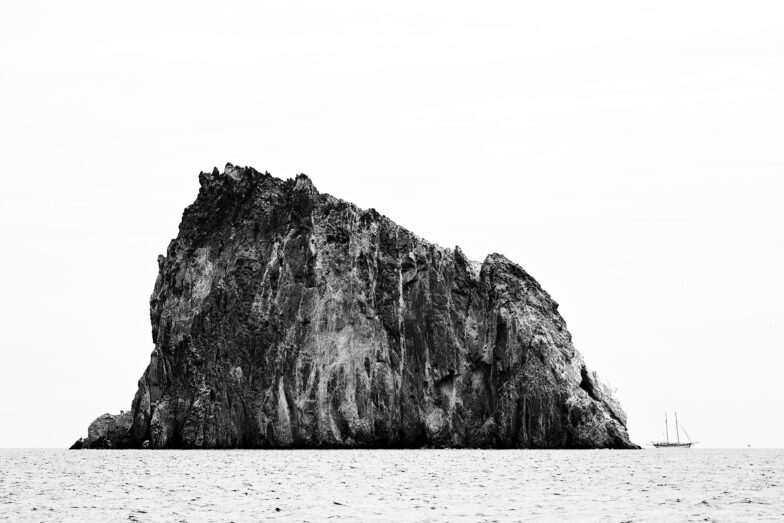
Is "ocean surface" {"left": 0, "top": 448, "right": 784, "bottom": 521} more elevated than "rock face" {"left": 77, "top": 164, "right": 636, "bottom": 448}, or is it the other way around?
"rock face" {"left": 77, "top": 164, "right": 636, "bottom": 448}

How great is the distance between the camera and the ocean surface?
44656mm

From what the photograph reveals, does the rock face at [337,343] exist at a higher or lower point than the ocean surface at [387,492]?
higher

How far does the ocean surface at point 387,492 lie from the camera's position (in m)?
44.7

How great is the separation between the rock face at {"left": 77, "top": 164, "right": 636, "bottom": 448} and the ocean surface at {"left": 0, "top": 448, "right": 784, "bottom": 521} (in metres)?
39.7

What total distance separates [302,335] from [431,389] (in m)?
17.2

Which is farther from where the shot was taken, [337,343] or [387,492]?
[337,343]

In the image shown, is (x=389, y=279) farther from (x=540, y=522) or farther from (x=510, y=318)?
(x=540, y=522)

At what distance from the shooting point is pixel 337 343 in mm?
133875

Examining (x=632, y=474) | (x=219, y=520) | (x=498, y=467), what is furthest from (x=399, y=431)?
(x=219, y=520)

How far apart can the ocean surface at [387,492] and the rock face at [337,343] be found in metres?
39.7

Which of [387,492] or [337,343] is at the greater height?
[337,343]

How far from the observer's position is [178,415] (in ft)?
428

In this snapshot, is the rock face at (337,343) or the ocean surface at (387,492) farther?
the rock face at (337,343)

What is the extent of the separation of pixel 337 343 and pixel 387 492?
7744 centimetres
